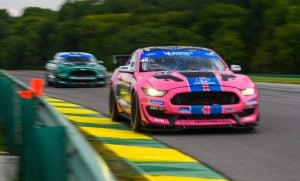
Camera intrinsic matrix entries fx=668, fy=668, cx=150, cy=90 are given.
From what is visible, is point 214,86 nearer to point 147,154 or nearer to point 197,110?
point 197,110

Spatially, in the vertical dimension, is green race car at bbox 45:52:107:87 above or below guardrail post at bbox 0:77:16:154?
below

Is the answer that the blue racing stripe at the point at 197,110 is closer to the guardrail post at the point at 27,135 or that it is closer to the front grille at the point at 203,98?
the front grille at the point at 203,98

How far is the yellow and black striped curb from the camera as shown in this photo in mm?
6891

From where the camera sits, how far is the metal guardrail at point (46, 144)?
3201 mm

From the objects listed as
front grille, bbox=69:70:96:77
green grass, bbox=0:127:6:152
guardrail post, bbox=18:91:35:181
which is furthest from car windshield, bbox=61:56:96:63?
guardrail post, bbox=18:91:35:181

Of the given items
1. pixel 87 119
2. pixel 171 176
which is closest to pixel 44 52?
pixel 87 119

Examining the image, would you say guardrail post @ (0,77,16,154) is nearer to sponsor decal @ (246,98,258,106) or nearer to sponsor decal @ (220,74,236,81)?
sponsor decal @ (220,74,236,81)

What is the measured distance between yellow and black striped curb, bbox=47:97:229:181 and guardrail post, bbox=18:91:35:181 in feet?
4.15

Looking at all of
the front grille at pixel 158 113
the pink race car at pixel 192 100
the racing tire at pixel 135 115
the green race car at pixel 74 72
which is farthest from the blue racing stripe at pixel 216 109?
the green race car at pixel 74 72

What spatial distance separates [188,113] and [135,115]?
0.96 metres

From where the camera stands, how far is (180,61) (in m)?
11.3

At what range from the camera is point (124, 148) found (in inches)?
346

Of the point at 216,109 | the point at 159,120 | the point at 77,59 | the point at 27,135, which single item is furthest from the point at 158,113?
the point at 77,59

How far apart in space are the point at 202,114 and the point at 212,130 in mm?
869
